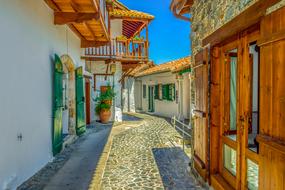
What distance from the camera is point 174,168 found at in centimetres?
538

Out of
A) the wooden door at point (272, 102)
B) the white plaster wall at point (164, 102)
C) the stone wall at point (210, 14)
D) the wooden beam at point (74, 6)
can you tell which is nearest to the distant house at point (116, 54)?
the white plaster wall at point (164, 102)

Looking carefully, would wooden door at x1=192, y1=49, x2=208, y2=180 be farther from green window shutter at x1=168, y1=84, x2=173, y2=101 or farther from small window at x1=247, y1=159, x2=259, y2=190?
green window shutter at x1=168, y1=84, x2=173, y2=101

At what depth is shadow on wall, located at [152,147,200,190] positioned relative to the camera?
4.47m

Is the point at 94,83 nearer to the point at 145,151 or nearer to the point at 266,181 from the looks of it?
the point at 145,151

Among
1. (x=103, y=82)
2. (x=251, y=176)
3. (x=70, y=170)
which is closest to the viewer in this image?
(x=251, y=176)

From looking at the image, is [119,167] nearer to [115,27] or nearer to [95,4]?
[95,4]

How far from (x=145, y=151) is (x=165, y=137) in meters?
2.20

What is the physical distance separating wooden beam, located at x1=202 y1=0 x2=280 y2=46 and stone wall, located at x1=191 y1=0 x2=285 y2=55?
66mm

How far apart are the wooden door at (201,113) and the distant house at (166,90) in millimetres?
5637

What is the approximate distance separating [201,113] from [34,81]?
3.39 meters

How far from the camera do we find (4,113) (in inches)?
143

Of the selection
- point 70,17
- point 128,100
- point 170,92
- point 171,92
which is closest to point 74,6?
point 70,17

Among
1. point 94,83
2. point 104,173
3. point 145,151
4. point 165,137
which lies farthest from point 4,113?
point 94,83

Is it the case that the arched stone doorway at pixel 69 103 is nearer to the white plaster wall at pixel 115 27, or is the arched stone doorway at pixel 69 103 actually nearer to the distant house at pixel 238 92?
the distant house at pixel 238 92
